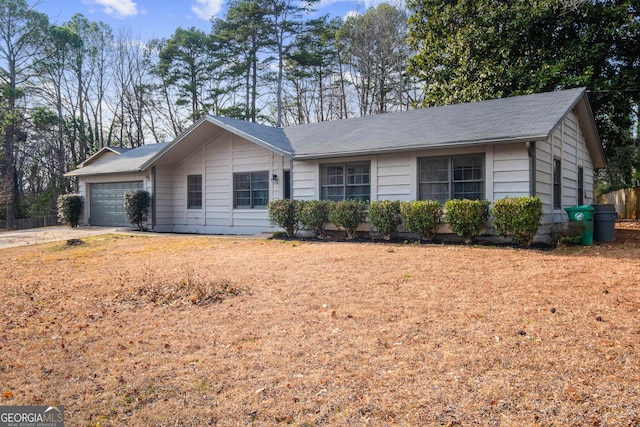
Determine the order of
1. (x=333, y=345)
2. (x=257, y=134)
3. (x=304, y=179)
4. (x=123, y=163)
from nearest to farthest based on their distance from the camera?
(x=333, y=345) < (x=304, y=179) < (x=257, y=134) < (x=123, y=163)

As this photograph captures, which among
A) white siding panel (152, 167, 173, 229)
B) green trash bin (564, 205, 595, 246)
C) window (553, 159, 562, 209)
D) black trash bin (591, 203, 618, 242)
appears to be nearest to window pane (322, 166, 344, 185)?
window (553, 159, 562, 209)

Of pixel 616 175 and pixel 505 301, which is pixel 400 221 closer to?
pixel 505 301

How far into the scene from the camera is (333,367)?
3.35 m

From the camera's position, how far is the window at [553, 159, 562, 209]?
11.6 metres

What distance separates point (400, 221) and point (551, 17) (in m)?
12.0

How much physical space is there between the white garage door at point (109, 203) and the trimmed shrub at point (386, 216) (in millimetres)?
10482

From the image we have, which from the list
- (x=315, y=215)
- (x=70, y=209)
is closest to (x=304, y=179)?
(x=315, y=215)

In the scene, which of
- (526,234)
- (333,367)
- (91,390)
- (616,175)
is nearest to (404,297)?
(333,367)

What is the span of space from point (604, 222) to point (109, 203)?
17.9 meters

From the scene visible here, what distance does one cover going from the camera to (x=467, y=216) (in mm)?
9852

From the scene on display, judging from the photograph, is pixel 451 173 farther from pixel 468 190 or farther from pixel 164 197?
pixel 164 197

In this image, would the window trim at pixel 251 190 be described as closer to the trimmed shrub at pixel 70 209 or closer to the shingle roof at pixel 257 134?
the shingle roof at pixel 257 134

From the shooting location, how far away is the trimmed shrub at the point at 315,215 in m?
12.0

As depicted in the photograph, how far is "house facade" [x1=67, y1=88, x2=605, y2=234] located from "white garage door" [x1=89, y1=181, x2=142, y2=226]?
0.05 metres
